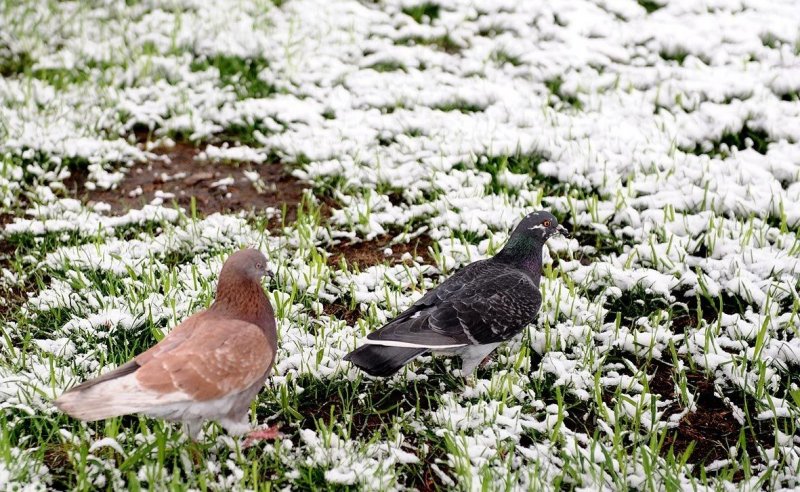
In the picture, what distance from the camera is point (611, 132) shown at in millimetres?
6203

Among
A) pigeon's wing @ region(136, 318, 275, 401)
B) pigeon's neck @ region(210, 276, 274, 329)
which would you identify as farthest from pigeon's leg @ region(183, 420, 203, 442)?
pigeon's neck @ region(210, 276, 274, 329)

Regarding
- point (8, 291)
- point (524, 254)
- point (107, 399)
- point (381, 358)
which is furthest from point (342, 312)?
point (8, 291)

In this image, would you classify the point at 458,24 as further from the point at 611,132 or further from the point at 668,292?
the point at 668,292

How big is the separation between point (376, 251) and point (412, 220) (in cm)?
39

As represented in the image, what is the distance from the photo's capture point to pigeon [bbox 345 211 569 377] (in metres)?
3.70

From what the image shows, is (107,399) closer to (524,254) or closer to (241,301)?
(241,301)

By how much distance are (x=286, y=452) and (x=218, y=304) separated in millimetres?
715

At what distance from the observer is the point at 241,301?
3543 mm

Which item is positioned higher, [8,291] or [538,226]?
[538,226]

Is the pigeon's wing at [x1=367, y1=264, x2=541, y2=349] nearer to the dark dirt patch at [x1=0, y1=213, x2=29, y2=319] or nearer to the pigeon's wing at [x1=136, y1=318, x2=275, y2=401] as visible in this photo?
the pigeon's wing at [x1=136, y1=318, x2=275, y2=401]

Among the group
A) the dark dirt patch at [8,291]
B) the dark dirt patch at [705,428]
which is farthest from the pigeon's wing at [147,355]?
the dark dirt patch at [705,428]

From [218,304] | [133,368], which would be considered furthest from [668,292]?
[133,368]

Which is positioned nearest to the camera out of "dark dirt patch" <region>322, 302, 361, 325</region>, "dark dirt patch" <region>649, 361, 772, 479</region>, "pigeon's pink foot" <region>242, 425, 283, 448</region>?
"pigeon's pink foot" <region>242, 425, 283, 448</region>

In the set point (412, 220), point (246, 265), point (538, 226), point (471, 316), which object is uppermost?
point (246, 265)
